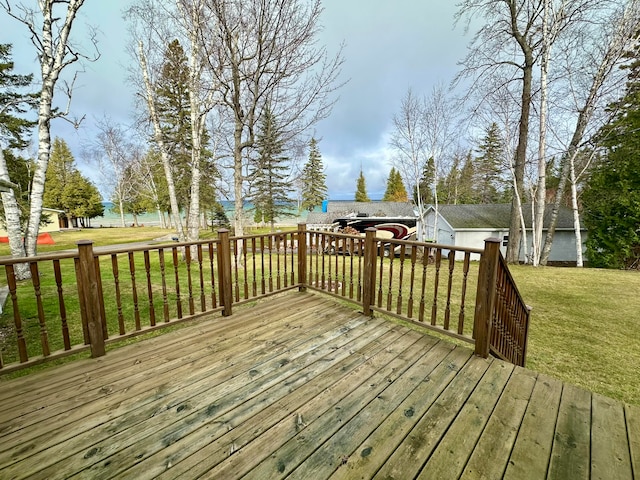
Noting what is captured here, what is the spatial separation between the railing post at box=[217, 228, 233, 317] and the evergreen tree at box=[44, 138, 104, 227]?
31.2m

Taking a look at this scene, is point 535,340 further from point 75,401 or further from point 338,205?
point 338,205

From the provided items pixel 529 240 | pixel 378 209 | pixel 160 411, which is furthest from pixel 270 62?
pixel 378 209

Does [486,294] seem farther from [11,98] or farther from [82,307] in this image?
[11,98]

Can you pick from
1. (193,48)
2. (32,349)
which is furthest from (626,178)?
(32,349)

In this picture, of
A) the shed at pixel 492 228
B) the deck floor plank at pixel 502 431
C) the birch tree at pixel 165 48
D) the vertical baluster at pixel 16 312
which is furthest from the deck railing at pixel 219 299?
the shed at pixel 492 228

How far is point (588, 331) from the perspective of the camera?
180 inches

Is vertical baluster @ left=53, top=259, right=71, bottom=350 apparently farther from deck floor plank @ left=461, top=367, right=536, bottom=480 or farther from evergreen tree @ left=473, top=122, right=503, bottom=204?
evergreen tree @ left=473, top=122, right=503, bottom=204

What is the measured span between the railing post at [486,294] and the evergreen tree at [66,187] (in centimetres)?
3364

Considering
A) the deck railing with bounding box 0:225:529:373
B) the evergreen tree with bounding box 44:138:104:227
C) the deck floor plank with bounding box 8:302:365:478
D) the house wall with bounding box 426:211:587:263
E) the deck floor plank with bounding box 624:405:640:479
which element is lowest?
the house wall with bounding box 426:211:587:263

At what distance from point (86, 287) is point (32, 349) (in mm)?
2059

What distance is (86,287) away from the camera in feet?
7.34

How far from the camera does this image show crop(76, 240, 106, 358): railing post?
221 centimetres

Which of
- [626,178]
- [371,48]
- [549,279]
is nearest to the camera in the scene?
[549,279]

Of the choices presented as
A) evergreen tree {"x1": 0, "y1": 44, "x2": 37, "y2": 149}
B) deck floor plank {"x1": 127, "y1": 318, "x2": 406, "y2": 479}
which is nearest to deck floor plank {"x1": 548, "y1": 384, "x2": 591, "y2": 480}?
deck floor plank {"x1": 127, "y1": 318, "x2": 406, "y2": 479}
